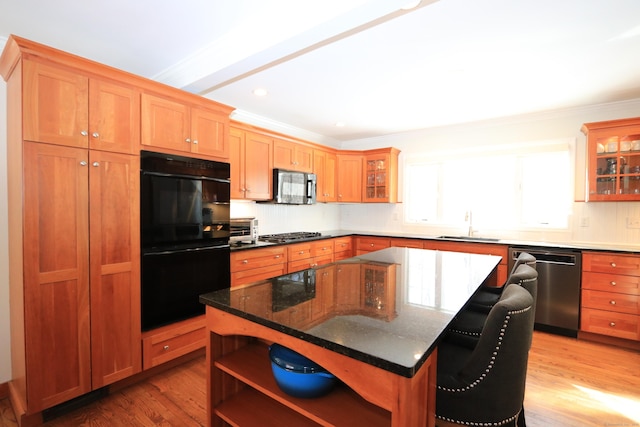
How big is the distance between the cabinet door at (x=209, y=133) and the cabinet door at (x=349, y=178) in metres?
2.48

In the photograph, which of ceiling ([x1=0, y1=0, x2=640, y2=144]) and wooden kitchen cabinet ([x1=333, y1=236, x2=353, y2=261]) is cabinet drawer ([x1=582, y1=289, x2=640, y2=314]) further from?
wooden kitchen cabinet ([x1=333, y1=236, x2=353, y2=261])

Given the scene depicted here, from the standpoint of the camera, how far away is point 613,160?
10.4 feet

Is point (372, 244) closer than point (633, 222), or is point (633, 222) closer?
point (633, 222)

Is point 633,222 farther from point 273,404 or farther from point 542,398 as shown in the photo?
point 273,404

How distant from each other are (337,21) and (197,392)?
261 centimetres

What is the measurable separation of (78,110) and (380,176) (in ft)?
12.6

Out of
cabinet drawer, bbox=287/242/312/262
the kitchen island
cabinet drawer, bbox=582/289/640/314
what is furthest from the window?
the kitchen island

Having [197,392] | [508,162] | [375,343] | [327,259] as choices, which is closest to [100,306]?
[197,392]

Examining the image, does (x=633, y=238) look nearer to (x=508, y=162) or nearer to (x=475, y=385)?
(x=508, y=162)

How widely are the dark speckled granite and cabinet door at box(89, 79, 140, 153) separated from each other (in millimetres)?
1407

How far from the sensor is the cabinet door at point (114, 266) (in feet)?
6.53

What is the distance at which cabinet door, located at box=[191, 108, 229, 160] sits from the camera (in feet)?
8.30

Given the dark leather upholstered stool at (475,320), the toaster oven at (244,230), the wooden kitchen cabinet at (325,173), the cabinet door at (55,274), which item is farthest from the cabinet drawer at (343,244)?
the cabinet door at (55,274)

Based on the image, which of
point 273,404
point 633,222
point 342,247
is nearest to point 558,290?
point 633,222
